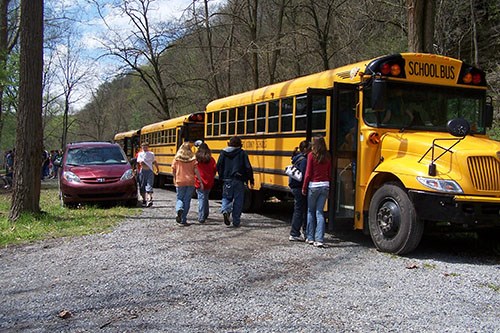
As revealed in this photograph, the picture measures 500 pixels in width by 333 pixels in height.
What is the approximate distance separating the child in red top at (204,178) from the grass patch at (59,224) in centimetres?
170

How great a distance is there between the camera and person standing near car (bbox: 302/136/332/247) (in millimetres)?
7352

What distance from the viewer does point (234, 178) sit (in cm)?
934

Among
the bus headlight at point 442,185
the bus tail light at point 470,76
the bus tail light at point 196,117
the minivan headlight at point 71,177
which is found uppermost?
the bus tail light at point 470,76

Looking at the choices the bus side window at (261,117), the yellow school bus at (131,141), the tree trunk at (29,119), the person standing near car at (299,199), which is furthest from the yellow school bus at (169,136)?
the person standing near car at (299,199)

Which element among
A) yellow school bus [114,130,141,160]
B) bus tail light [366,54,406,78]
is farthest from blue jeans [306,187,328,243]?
yellow school bus [114,130,141,160]

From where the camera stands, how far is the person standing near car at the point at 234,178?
9.31 metres

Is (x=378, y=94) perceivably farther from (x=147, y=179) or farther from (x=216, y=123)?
(x=147, y=179)

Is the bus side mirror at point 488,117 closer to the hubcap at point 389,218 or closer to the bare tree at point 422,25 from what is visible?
the hubcap at point 389,218

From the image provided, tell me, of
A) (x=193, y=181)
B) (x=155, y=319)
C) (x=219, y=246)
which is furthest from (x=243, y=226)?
(x=155, y=319)

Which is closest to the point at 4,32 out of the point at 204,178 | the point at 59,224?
the point at 59,224

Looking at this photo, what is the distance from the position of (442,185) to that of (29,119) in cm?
762

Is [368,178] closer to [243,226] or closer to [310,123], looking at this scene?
[310,123]

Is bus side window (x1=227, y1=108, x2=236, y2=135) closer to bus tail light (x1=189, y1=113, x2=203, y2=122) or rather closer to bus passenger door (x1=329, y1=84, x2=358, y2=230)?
bus passenger door (x1=329, y1=84, x2=358, y2=230)

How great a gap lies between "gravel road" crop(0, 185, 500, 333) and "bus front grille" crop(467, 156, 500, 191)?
1.05m
